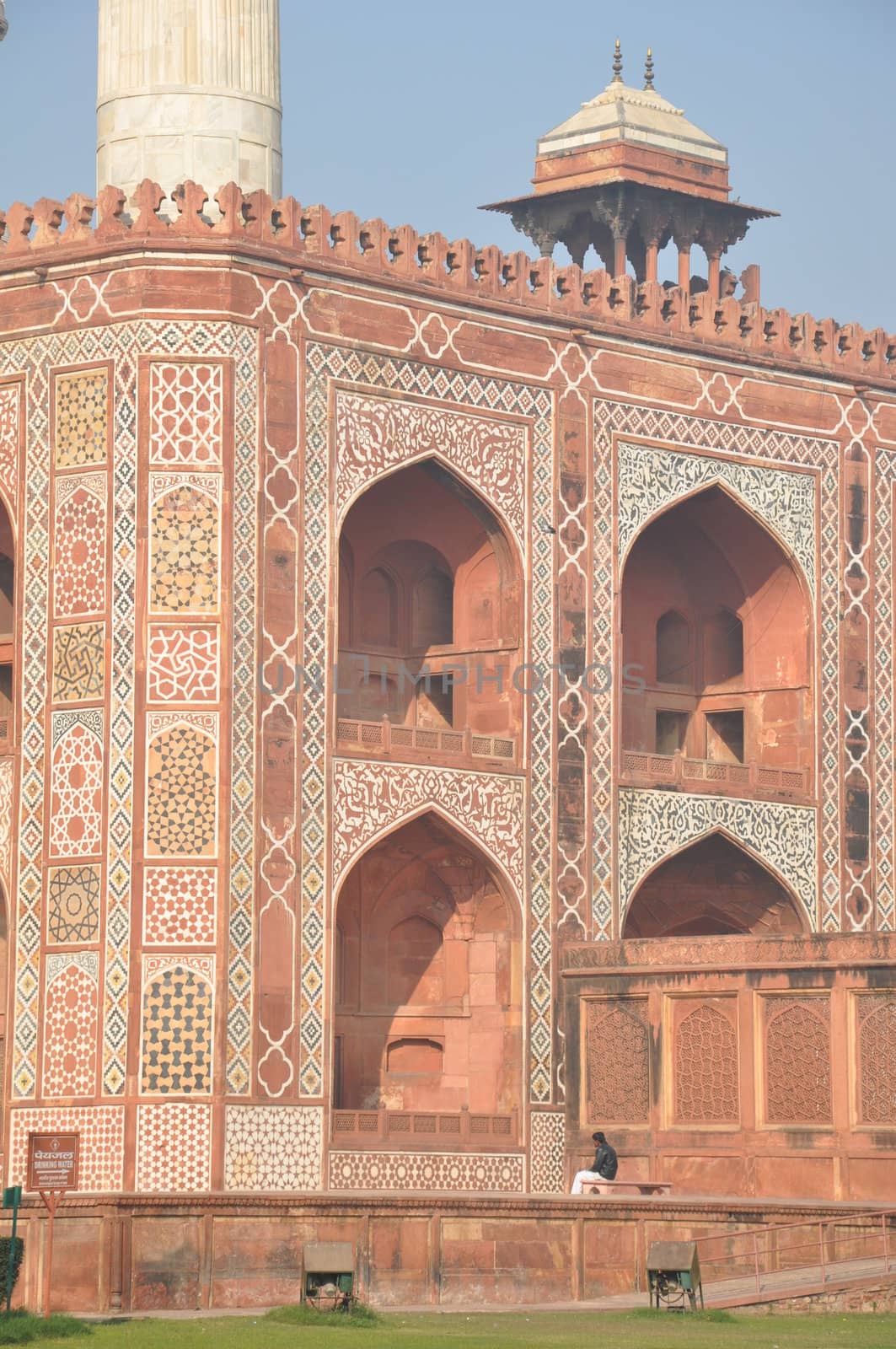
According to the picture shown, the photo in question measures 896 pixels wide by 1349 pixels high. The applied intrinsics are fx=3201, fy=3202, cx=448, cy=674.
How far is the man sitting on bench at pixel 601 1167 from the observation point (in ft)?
67.6

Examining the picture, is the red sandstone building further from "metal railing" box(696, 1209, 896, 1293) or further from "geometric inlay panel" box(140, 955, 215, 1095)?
"metal railing" box(696, 1209, 896, 1293)

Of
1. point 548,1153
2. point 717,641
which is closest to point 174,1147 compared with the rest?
point 548,1153

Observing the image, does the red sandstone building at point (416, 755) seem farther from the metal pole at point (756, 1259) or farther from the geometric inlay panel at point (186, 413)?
the metal pole at point (756, 1259)

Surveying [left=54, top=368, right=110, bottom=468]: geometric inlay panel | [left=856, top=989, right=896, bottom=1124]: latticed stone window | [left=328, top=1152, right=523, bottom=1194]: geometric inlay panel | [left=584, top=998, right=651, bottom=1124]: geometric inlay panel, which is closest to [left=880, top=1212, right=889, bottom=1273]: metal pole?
[left=856, top=989, right=896, bottom=1124]: latticed stone window

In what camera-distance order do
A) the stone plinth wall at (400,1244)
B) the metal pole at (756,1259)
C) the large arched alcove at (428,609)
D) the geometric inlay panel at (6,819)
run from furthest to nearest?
the large arched alcove at (428,609)
the geometric inlay panel at (6,819)
the stone plinth wall at (400,1244)
the metal pole at (756,1259)

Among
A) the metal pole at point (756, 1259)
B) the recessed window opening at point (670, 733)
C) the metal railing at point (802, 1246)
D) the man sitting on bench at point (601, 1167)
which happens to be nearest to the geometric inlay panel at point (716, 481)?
the recessed window opening at point (670, 733)

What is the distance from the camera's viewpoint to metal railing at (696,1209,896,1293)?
18062 mm

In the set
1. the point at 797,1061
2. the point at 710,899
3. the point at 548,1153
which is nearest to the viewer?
the point at 797,1061

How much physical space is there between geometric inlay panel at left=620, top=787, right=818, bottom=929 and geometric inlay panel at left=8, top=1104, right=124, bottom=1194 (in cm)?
452

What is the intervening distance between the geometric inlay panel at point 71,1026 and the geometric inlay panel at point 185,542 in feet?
7.95

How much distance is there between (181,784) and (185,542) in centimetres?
163

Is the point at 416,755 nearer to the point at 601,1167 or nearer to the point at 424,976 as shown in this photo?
the point at 424,976

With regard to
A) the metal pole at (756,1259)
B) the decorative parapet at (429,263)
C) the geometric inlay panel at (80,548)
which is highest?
the decorative parapet at (429,263)

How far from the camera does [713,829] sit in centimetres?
2417
